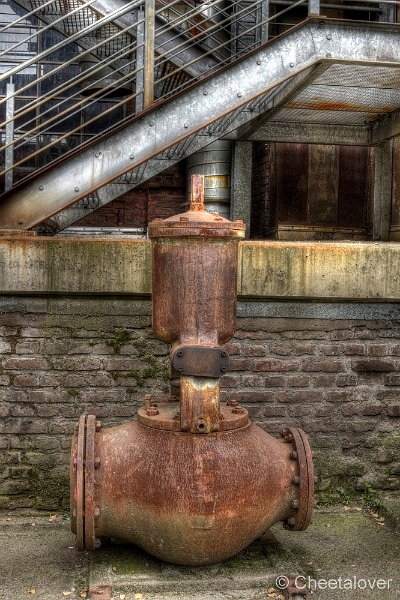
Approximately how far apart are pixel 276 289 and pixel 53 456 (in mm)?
1751

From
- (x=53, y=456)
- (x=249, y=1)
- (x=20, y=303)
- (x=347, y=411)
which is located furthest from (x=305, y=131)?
(x=53, y=456)

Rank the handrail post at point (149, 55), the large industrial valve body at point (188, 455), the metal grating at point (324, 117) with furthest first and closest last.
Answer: the metal grating at point (324, 117) → the handrail post at point (149, 55) → the large industrial valve body at point (188, 455)

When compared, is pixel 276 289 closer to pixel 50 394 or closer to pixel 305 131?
pixel 50 394

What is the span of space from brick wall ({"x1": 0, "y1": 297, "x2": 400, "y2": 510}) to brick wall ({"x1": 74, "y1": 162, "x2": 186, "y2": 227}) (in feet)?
11.5

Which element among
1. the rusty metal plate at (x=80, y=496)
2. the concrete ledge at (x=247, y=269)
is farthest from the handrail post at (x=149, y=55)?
the rusty metal plate at (x=80, y=496)

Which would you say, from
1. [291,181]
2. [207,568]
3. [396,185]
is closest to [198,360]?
[207,568]

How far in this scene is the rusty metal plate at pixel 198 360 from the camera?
3293mm

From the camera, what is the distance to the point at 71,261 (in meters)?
4.39

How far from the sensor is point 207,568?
139 inches

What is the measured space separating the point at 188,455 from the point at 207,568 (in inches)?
26.6

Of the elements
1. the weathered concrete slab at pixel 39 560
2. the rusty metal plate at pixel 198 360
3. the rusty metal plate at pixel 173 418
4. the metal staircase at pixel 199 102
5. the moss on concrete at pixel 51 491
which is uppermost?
the metal staircase at pixel 199 102

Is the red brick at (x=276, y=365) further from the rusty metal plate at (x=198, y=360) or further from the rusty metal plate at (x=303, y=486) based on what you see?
the rusty metal plate at (x=198, y=360)

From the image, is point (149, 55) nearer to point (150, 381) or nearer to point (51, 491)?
point (150, 381)

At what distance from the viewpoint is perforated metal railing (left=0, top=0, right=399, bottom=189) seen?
483 cm
